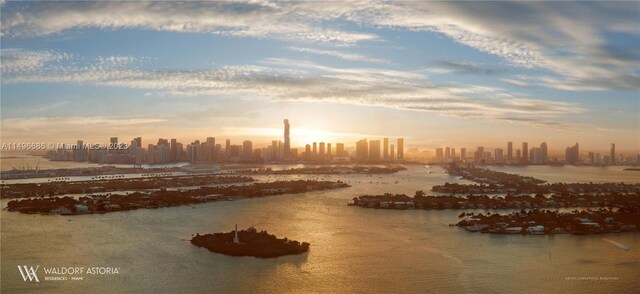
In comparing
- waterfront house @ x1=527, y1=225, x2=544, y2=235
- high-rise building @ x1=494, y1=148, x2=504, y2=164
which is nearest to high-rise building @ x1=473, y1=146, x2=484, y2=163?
high-rise building @ x1=494, y1=148, x2=504, y2=164

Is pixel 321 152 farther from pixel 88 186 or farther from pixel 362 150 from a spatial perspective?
pixel 88 186

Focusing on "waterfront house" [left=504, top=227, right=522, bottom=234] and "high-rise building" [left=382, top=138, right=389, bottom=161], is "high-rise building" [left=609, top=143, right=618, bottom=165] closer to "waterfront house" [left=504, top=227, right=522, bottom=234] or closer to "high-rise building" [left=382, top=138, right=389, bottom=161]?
"high-rise building" [left=382, top=138, right=389, bottom=161]

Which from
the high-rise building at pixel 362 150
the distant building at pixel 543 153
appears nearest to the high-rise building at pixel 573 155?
the distant building at pixel 543 153

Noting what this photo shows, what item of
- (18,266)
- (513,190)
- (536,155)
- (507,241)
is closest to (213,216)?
(18,266)

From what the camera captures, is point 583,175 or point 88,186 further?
point 583,175

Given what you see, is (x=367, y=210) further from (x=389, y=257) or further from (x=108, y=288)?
(x=108, y=288)

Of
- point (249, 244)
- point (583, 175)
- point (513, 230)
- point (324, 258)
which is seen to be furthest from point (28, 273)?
point (583, 175)
